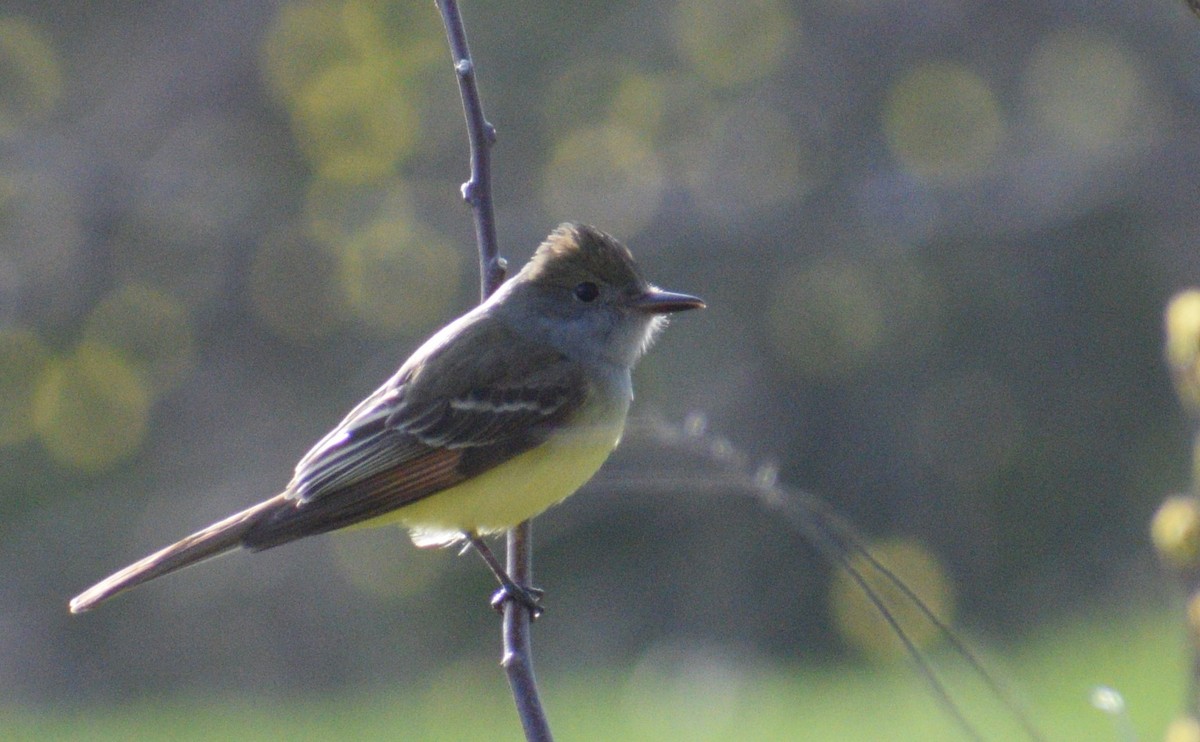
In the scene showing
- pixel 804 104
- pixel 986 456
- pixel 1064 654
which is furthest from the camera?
pixel 804 104

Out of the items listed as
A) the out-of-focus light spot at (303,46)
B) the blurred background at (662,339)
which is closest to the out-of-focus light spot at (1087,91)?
the blurred background at (662,339)

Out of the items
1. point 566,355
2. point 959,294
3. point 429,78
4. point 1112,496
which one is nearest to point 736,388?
point 959,294

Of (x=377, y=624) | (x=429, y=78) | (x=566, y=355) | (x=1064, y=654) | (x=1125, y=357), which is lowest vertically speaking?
(x=566, y=355)

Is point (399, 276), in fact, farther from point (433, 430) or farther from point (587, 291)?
point (433, 430)

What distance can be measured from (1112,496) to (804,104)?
8.80 ft

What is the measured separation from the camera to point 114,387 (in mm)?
9492

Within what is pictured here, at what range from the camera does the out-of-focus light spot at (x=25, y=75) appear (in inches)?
384

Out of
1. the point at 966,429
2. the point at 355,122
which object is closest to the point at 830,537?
the point at 966,429

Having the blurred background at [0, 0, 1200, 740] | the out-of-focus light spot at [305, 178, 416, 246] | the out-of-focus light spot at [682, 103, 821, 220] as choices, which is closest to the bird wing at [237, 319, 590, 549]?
the blurred background at [0, 0, 1200, 740]

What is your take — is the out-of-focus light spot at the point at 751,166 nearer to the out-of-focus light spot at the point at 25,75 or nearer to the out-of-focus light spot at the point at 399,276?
the out-of-focus light spot at the point at 399,276

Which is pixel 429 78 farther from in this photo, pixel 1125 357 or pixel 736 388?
pixel 1125 357

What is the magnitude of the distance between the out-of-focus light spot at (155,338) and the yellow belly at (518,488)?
593 centimetres

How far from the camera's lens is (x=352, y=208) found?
923 centimetres

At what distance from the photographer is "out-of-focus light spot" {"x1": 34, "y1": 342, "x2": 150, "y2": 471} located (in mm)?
9352
